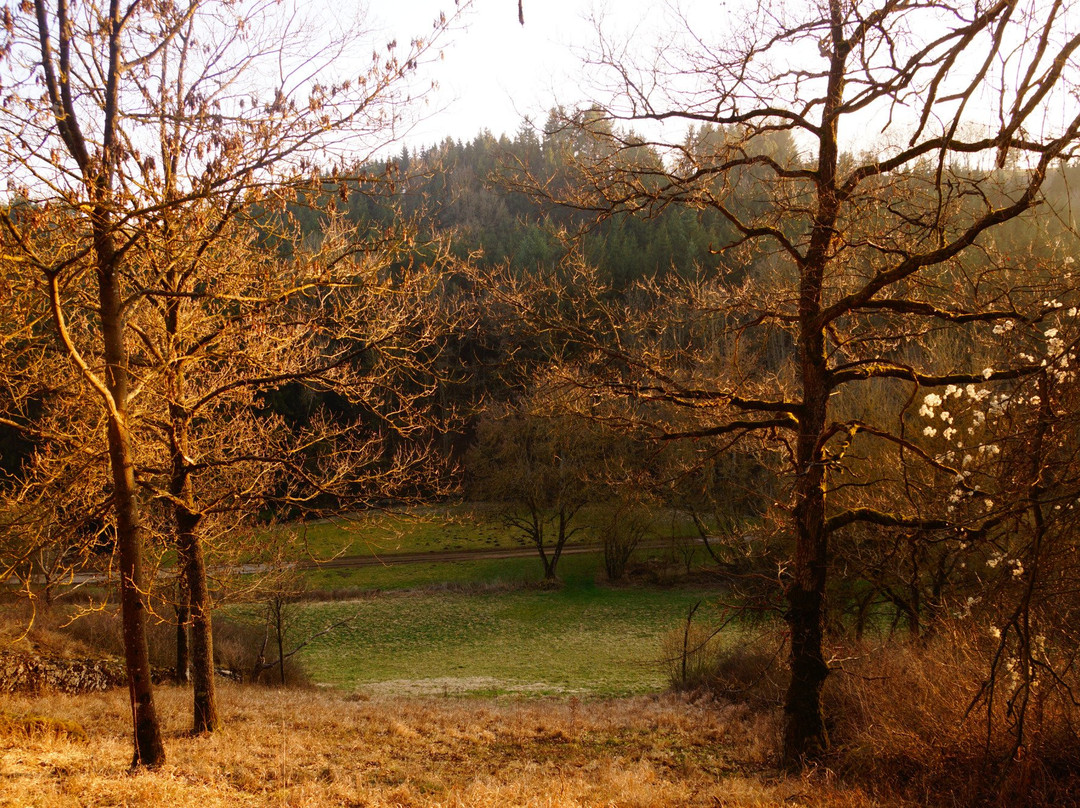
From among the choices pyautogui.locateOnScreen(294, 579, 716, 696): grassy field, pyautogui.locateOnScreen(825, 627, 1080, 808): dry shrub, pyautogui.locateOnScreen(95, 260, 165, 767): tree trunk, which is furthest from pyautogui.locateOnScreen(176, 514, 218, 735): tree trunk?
pyautogui.locateOnScreen(294, 579, 716, 696): grassy field

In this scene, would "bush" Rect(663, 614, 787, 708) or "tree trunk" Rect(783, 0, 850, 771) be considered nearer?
"tree trunk" Rect(783, 0, 850, 771)

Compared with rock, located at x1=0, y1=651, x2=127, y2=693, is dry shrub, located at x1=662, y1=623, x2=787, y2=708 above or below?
below

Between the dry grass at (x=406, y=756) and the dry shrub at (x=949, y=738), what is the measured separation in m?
0.77

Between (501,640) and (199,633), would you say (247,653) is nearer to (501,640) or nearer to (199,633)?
(501,640)

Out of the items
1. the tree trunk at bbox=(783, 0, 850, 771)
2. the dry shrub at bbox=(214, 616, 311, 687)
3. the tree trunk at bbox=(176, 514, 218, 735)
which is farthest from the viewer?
the dry shrub at bbox=(214, 616, 311, 687)

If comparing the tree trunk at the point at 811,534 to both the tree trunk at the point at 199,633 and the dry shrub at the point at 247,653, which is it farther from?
the dry shrub at the point at 247,653

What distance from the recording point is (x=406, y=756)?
9641 mm

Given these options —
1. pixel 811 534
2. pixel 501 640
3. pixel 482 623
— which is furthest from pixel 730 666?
pixel 482 623

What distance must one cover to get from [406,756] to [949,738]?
6514mm

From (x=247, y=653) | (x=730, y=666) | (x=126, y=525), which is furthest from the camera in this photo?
(x=247, y=653)

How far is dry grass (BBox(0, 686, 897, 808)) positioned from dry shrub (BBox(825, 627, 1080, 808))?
0.77 meters

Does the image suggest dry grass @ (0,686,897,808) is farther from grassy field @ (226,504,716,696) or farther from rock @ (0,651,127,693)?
grassy field @ (226,504,716,696)

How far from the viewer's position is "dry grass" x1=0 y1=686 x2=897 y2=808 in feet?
20.2

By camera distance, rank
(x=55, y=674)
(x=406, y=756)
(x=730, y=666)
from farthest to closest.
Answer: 1. (x=730, y=666)
2. (x=55, y=674)
3. (x=406, y=756)
